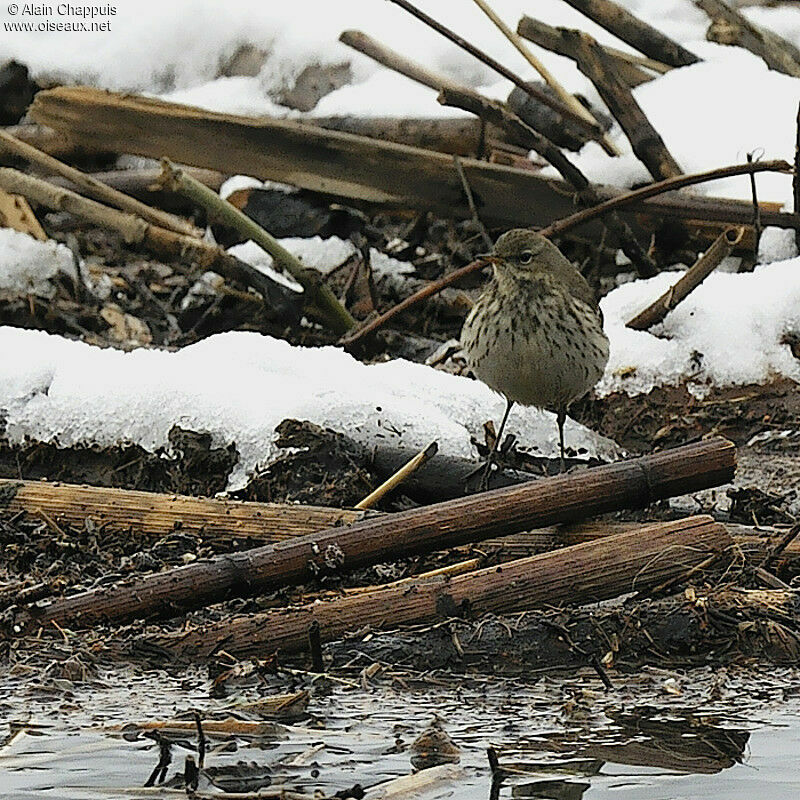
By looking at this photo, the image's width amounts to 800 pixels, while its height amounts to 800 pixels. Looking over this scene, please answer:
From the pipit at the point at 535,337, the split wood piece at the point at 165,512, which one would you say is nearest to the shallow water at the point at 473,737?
the split wood piece at the point at 165,512

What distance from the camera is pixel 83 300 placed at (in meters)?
8.53

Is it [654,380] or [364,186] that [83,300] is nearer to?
[364,186]

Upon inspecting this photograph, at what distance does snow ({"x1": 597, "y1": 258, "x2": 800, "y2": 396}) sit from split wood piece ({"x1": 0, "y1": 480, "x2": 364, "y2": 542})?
2.32m

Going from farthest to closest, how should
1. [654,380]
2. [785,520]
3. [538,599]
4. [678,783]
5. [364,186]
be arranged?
[364,186], [654,380], [785,520], [538,599], [678,783]

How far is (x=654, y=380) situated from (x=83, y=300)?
340 cm

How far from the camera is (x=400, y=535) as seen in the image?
13.1 ft

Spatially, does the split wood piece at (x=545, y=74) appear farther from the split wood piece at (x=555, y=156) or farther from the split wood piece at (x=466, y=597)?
the split wood piece at (x=466, y=597)

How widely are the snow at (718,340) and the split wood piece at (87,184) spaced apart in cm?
278

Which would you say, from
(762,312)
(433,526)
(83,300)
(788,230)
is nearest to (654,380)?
(762,312)

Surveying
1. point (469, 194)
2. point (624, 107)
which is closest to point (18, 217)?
point (469, 194)

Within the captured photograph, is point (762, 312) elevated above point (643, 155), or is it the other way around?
point (643, 155)

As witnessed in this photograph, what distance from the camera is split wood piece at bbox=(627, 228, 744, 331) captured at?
6641 millimetres

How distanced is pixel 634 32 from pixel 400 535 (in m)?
5.40

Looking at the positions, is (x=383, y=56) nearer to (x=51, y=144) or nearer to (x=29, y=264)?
(x=29, y=264)
